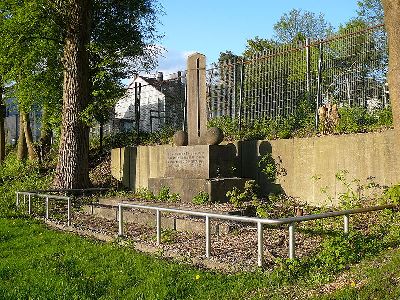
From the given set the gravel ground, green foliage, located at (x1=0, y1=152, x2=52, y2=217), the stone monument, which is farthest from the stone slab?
green foliage, located at (x1=0, y1=152, x2=52, y2=217)

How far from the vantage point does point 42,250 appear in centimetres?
900

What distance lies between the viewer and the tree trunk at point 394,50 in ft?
25.2

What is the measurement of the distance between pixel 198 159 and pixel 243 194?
180 centimetres

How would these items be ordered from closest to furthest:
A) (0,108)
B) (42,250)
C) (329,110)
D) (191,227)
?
(42,250)
(191,227)
(329,110)
(0,108)

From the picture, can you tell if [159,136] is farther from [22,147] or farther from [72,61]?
[22,147]

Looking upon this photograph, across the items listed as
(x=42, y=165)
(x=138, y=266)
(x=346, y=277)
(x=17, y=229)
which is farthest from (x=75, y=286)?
(x=42, y=165)

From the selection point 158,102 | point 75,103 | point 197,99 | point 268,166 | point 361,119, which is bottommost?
point 268,166

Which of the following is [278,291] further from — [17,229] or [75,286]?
[17,229]

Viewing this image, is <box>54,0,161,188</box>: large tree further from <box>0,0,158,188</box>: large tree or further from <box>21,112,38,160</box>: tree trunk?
<box>21,112,38,160</box>: tree trunk

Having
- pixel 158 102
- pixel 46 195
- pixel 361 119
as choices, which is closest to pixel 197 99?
pixel 361 119

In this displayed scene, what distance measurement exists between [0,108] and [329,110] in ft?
62.2

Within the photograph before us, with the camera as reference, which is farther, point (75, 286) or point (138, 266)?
point (138, 266)

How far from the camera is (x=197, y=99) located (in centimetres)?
1322

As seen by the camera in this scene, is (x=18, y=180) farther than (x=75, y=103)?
Yes
